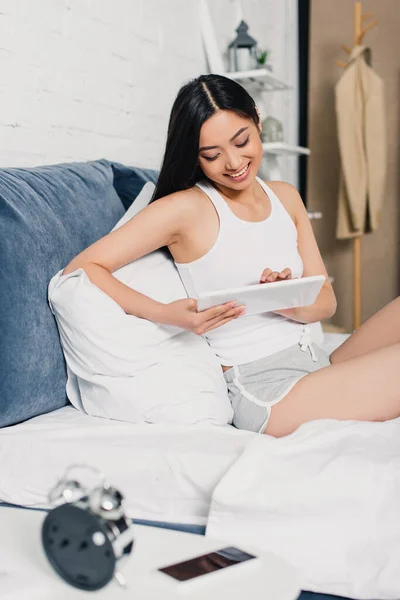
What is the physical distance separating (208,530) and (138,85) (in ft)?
6.41

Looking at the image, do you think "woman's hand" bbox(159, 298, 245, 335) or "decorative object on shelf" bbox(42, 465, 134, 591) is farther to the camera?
"woman's hand" bbox(159, 298, 245, 335)

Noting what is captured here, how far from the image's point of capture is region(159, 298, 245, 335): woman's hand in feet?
4.97

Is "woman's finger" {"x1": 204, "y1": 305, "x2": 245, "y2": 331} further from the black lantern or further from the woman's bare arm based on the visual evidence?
the black lantern

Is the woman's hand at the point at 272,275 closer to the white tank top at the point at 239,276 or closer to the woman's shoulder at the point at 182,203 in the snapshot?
the white tank top at the point at 239,276

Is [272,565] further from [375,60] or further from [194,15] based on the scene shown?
[375,60]

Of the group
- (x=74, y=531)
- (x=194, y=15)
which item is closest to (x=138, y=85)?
(x=194, y=15)

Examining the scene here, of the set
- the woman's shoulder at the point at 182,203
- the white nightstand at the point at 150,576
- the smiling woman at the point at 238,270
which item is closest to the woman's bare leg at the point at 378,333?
the smiling woman at the point at 238,270

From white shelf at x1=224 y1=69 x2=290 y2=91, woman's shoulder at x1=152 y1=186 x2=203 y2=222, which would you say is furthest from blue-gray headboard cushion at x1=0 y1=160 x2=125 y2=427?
white shelf at x1=224 y1=69 x2=290 y2=91

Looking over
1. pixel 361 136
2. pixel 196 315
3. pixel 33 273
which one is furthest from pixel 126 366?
pixel 361 136

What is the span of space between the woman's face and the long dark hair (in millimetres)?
16

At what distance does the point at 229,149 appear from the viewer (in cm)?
176

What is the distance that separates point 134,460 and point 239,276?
24.1 inches

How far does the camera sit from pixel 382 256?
4.47 meters

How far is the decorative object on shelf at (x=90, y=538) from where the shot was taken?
32.1 inches
